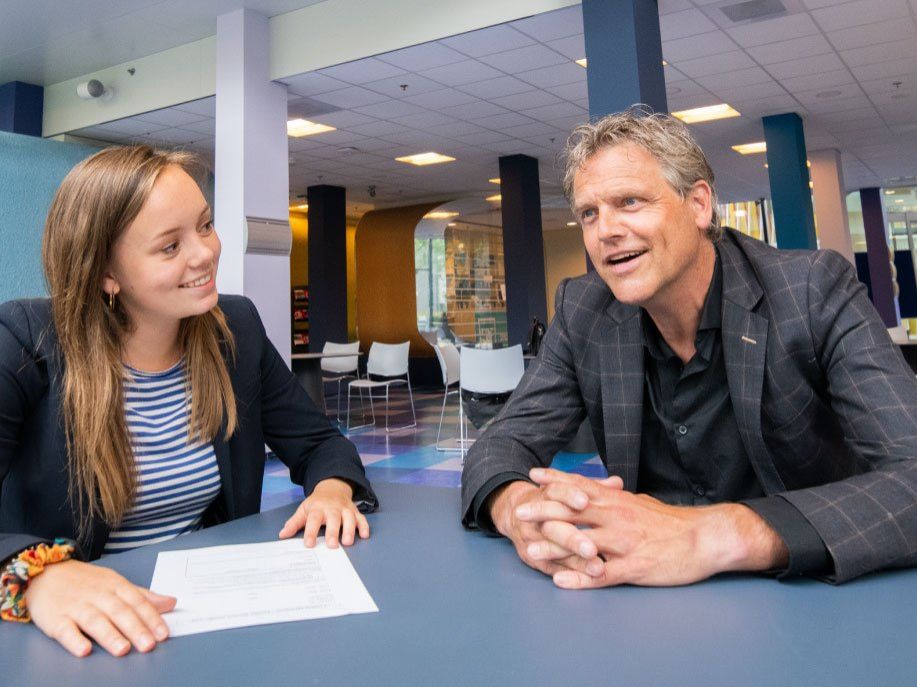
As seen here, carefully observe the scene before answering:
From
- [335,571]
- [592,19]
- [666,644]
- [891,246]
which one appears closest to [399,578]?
[335,571]

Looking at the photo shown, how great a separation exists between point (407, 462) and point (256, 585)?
4.71 metres

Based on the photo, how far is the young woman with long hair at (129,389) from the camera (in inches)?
45.9

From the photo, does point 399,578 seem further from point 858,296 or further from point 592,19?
point 592,19

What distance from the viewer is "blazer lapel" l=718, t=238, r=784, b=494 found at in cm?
121

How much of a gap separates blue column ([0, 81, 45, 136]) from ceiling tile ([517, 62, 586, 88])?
547 cm

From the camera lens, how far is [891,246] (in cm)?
1551

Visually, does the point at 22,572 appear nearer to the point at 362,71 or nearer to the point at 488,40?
the point at 488,40

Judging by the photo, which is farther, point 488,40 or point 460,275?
point 460,275

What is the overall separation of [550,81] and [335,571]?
6522 millimetres

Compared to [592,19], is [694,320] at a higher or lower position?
lower

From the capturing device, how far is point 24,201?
78.9 inches

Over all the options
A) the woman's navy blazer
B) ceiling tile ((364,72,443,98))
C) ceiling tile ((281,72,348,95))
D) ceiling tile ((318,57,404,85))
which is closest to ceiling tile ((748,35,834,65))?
ceiling tile ((364,72,443,98))

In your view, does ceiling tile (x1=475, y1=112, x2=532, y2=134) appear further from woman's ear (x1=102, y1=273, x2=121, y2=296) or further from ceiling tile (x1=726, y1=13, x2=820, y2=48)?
woman's ear (x1=102, y1=273, x2=121, y2=296)

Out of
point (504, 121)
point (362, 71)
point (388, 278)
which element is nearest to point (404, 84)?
point (362, 71)
